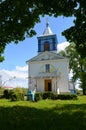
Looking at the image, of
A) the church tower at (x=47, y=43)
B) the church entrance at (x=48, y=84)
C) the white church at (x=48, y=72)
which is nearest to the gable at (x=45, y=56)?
the white church at (x=48, y=72)

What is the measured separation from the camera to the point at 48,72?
4906 centimetres

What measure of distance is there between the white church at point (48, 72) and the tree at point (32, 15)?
1309 inches

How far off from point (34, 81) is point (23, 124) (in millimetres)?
38647

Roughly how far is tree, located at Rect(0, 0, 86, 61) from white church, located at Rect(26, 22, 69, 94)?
3325cm

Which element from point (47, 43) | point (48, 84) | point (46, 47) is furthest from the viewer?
point (47, 43)

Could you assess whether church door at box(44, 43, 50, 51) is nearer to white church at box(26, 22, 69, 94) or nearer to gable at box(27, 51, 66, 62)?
white church at box(26, 22, 69, 94)

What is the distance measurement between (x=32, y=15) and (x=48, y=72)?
114 ft

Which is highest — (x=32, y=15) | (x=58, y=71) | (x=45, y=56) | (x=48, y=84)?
(x=45, y=56)

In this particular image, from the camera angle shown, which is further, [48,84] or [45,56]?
[45,56]

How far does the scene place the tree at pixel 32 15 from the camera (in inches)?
515

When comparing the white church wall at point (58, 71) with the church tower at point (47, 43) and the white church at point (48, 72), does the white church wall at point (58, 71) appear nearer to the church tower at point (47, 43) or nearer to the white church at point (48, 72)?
the white church at point (48, 72)

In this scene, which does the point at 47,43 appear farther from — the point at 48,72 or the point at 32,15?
the point at 32,15

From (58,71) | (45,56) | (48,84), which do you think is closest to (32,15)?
(58,71)

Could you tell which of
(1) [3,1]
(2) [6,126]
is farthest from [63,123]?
(1) [3,1]
